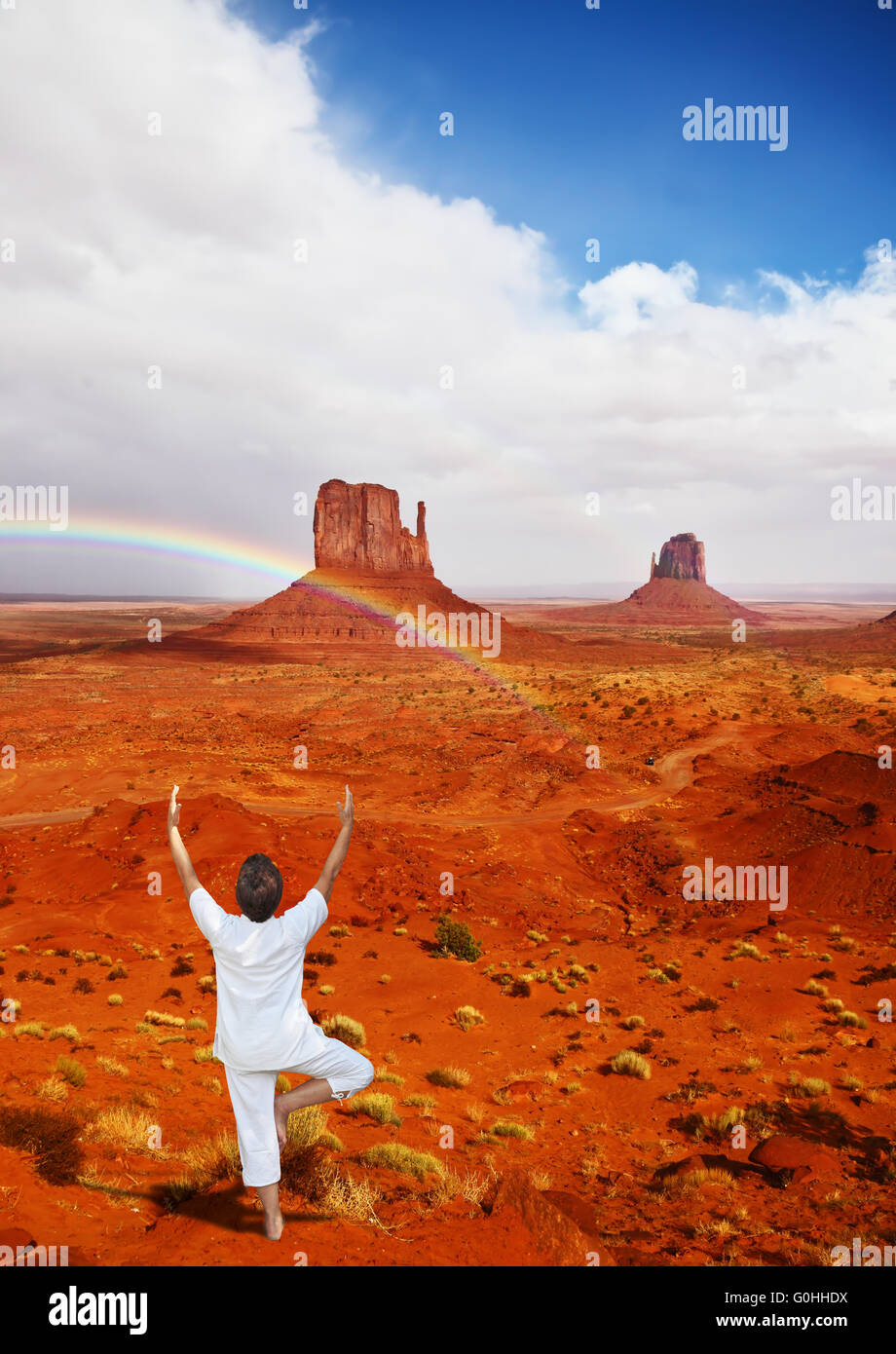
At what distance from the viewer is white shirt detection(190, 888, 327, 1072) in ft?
11.9

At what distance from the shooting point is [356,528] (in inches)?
5192

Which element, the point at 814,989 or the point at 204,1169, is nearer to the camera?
Answer: the point at 204,1169

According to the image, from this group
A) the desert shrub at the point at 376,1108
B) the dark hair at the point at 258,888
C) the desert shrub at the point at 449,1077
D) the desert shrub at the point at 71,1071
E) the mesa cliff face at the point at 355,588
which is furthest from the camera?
the mesa cliff face at the point at 355,588

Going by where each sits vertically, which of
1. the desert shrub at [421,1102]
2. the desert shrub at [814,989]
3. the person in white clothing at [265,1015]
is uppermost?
the person in white clothing at [265,1015]

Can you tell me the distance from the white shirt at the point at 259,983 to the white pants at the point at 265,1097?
0.32 feet

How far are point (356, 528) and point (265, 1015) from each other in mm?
132814

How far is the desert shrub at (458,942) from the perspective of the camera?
15.2 meters

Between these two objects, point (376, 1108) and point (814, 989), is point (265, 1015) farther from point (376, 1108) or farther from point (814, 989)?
point (814, 989)

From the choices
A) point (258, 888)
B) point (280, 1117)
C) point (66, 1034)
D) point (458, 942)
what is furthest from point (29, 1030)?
point (458, 942)

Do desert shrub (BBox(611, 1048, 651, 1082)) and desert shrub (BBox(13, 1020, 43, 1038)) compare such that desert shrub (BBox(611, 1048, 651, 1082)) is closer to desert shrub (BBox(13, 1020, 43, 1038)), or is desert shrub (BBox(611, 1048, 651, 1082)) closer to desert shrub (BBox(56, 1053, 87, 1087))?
desert shrub (BBox(56, 1053, 87, 1087))

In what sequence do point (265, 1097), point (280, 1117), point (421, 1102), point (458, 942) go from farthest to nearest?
point (458, 942)
point (421, 1102)
point (280, 1117)
point (265, 1097)

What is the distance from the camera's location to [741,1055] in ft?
34.9

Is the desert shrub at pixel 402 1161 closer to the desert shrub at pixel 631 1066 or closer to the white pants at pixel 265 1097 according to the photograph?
the white pants at pixel 265 1097

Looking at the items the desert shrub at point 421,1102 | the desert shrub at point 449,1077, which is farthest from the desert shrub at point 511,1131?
the desert shrub at point 449,1077
